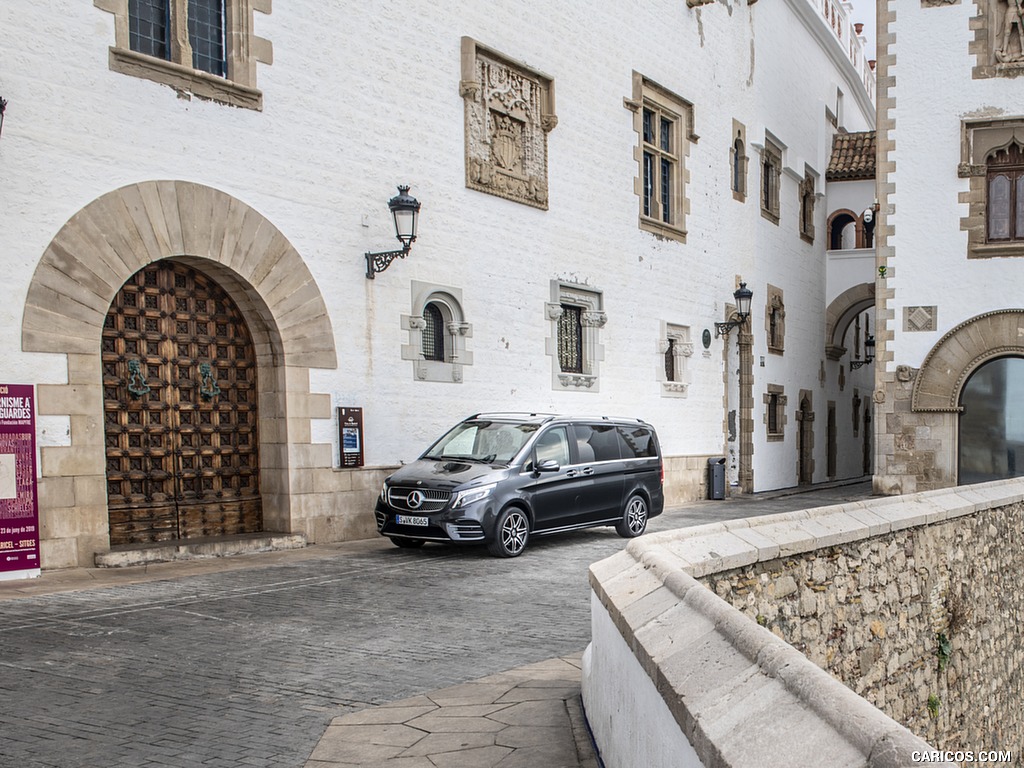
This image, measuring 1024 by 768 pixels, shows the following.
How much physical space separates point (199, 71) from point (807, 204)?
71.0ft

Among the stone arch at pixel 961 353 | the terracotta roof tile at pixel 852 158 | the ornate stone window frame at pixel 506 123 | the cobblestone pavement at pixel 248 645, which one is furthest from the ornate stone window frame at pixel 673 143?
the cobblestone pavement at pixel 248 645

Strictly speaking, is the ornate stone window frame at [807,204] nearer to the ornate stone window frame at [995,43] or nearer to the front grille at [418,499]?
the ornate stone window frame at [995,43]

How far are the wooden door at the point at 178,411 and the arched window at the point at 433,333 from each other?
9.88 feet

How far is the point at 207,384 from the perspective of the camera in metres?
12.2

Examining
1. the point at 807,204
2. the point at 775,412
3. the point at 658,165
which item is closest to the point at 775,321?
the point at 775,412

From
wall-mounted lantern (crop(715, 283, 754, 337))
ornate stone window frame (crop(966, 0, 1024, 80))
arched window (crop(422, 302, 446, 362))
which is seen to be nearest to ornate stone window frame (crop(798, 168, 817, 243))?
wall-mounted lantern (crop(715, 283, 754, 337))

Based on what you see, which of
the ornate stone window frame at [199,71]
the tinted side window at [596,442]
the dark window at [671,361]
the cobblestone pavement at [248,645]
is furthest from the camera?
Result: the dark window at [671,361]

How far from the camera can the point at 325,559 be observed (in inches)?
455

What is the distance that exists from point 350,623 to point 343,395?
588 cm

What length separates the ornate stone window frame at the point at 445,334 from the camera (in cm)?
1452

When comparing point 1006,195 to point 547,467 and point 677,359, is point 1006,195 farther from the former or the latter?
point 547,467

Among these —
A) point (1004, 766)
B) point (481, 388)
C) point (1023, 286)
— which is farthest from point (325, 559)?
point (1023, 286)

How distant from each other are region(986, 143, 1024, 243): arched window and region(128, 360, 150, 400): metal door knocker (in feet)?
55.1

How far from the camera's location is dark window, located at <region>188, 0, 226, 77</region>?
468 inches
